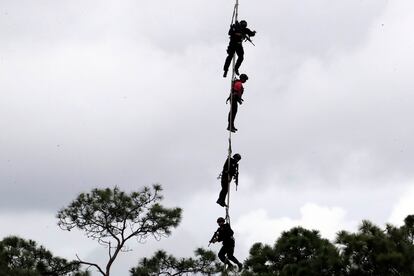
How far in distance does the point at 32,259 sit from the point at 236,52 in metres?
15.1

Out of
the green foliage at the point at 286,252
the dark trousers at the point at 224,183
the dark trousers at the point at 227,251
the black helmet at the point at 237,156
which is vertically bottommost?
the dark trousers at the point at 227,251

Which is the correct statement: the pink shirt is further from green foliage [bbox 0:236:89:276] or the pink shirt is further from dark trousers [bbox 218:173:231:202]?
green foliage [bbox 0:236:89:276]

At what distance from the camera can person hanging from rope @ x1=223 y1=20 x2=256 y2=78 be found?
16375mm

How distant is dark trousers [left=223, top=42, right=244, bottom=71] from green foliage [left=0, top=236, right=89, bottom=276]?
13.4m

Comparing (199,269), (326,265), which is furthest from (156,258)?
(326,265)

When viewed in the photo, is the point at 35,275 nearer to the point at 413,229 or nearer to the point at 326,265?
the point at 326,265

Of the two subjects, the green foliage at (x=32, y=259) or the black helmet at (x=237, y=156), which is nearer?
Answer: the black helmet at (x=237, y=156)

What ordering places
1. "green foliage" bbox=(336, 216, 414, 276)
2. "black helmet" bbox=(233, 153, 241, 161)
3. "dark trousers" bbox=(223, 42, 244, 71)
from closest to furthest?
"black helmet" bbox=(233, 153, 241, 161) → "dark trousers" bbox=(223, 42, 244, 71) → "green foliage" bbox=(336, 216, 414, 276)

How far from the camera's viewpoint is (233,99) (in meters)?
16.4

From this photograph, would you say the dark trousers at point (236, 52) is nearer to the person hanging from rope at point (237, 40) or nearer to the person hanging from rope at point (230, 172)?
the person hanging from rope at point (237, 40)

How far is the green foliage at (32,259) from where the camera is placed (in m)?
28.9

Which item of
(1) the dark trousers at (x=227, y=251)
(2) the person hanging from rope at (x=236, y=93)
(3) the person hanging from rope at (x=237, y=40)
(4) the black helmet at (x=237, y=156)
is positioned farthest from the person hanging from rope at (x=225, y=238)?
(3) the person hanging from rope at (x=237, y=40)

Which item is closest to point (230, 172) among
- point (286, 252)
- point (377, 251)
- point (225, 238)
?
point (225, 238)

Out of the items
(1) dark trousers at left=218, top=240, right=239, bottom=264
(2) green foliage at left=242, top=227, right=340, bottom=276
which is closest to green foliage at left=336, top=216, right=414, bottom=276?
(2) green foliage at left=242, top=227, right=340, bottom=276
